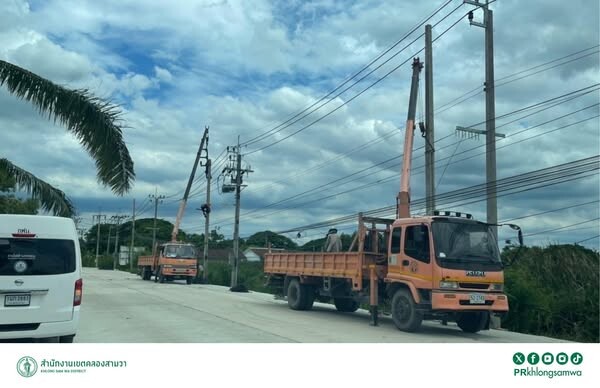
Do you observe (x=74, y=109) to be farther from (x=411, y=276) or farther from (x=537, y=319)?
(x=537, y=319)

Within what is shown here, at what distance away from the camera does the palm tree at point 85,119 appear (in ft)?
34.1

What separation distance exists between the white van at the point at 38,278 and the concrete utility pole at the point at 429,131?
38.3 feet

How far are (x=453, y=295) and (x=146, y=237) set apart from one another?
264 feet

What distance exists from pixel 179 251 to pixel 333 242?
23000 mm

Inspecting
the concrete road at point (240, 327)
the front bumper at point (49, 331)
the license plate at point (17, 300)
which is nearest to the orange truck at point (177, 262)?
the concrete road at point (240, 327)

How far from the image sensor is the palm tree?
409 inches

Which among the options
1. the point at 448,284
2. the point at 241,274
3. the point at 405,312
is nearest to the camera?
the point at 448,284

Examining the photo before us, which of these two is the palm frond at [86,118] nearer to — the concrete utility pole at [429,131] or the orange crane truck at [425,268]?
the orange crane truck at [425,268]

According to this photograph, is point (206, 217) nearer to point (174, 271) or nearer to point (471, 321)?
point (174, 271)

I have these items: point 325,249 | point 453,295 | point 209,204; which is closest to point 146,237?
point 209,204

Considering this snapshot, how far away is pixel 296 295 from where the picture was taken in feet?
64.1

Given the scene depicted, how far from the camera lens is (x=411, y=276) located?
13961 millimetres

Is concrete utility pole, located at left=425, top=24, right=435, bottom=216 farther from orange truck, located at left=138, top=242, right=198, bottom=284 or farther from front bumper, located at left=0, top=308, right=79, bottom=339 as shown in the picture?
orange truck, located at left=138, top=242, right=198, bottom=284
